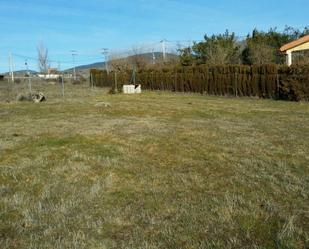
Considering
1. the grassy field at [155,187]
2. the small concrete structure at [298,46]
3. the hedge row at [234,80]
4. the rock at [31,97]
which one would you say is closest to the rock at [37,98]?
the rock at [31,97]

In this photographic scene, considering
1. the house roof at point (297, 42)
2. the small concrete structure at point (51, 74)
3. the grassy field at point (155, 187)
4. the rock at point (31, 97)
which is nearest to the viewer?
the grassy field at point (155, 187)

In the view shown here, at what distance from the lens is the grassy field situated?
3.91 meters

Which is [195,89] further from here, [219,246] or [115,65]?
[219,246]

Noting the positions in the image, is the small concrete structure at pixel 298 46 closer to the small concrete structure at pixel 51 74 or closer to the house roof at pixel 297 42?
the house roof at pixel 297 42

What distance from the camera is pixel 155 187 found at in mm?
5496

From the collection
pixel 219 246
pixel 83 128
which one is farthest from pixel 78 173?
pixel 83 128

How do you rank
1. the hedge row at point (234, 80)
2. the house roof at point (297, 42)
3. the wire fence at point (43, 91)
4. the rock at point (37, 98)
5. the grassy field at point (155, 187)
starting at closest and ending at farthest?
the grassy field at point (155, 187) < the hedge row at point (234, 80) < the rock at point (37, 98) < the wire fence at point (43, 91) < the house roof at point (297, 42)

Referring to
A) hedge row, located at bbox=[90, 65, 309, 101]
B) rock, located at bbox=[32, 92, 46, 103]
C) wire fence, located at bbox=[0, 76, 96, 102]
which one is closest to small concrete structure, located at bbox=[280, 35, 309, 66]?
hedge row, located at bbox=[90, 65, 309, 101]

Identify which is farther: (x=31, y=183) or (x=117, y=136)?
(x=117, y=136)

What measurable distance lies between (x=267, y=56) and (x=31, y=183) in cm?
2925

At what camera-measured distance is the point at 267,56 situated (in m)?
33.1

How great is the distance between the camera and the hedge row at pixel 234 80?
19875mm

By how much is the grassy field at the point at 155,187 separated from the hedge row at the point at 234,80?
386 inches

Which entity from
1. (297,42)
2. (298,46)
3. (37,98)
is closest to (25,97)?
(37,98)
